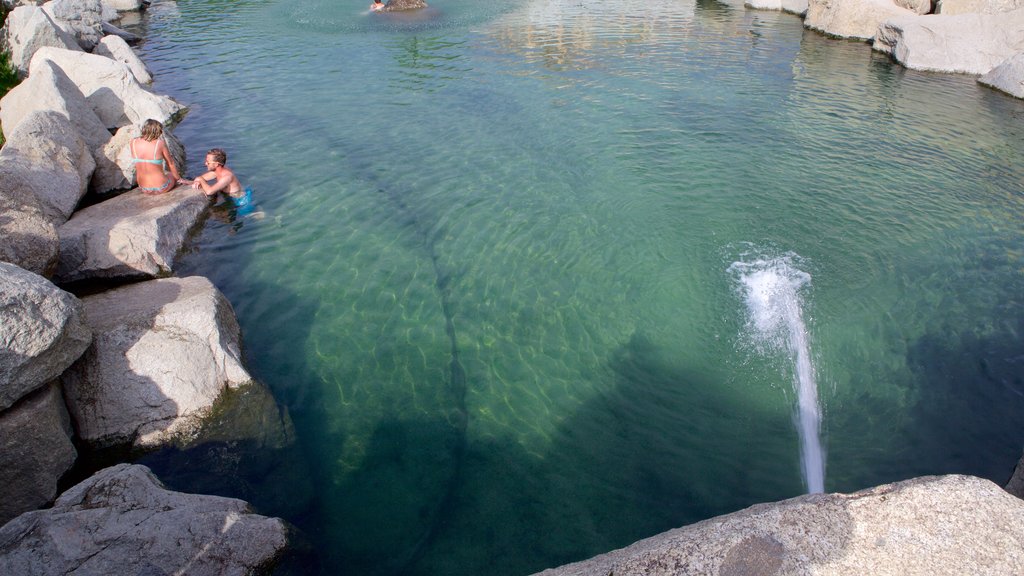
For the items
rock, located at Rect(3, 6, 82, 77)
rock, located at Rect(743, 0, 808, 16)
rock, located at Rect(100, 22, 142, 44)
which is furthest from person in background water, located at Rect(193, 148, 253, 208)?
rock, located at Rect(743, 0, 808, 16)

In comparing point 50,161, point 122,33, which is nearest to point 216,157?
point 50,161

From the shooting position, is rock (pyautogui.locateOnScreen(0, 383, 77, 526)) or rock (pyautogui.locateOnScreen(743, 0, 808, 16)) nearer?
rock (pyautogui.locateOnScreen(0, 383, 77, 526))

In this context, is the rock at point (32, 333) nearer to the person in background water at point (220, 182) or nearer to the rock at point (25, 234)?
the rock at point (25, 234)

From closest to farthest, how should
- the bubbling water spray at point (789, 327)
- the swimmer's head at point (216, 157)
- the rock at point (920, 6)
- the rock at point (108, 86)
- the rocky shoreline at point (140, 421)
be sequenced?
the rocky shoreline at point (140, 421), the bubbling water spray at point (789, 327), the swimmer's head at point (216, 157), the rock at point (108, 86), the rock at point (920, 6)

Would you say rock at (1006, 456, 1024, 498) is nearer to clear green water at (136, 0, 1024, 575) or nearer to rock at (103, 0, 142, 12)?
clear green water at (136, 0, 1024, 575)

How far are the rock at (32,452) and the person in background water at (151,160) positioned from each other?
559cm

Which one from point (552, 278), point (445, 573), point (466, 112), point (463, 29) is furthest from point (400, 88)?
Answer: point (445, 573)

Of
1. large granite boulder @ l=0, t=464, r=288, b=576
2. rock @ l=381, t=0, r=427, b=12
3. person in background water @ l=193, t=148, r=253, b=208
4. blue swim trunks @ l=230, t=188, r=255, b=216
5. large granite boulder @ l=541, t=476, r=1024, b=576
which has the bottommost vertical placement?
large granite boulder @ l=0, t=464, r=288, b=576

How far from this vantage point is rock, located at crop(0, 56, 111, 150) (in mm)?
11188

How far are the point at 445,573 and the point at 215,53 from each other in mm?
20687

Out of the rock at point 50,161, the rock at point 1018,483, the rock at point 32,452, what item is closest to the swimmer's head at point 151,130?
the rock at point 50,161

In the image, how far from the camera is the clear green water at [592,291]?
6203mm

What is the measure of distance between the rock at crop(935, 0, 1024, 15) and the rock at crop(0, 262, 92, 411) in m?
25.2

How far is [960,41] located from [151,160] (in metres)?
22.0
